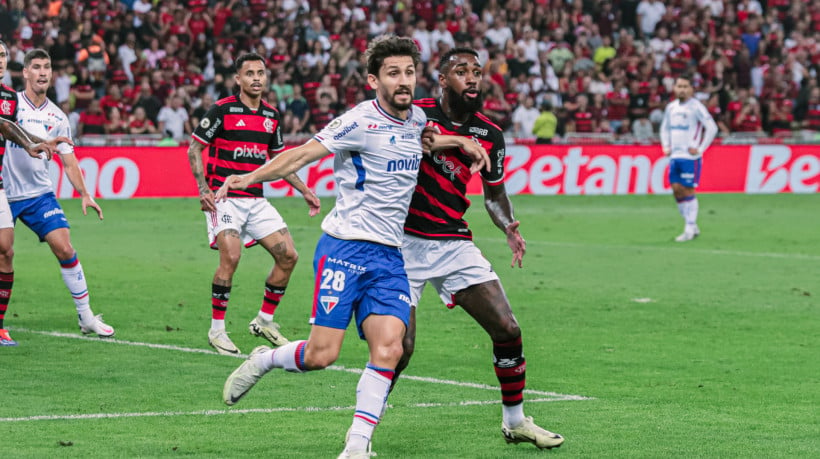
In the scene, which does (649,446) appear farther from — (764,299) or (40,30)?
(40,30)

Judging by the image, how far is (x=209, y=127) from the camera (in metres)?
10.7

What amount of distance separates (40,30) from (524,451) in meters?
23.1

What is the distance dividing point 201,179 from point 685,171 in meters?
11.9

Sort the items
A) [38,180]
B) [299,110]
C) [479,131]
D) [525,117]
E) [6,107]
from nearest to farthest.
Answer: [479,131], [6,107], [38,180], [299,110], [525,117]

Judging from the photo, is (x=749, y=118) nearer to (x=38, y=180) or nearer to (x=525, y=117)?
(x=525, y=117)

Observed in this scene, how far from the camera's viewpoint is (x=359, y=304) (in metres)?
6.65

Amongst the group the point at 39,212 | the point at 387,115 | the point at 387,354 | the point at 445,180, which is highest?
the point at 387,115

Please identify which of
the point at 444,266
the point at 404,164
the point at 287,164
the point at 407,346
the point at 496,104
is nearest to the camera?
the point at 287,164

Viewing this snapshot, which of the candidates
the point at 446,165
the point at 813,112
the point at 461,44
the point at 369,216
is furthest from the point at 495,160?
the point at 813,112

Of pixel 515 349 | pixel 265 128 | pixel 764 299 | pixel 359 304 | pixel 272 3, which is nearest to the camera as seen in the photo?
pixel 359 304

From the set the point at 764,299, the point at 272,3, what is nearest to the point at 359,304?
the point at 764,299

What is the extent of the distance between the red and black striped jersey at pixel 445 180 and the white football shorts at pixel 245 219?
3624 mm

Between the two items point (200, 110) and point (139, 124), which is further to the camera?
point (200, 110)

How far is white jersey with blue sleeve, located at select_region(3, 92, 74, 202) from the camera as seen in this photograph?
10.7 meters
